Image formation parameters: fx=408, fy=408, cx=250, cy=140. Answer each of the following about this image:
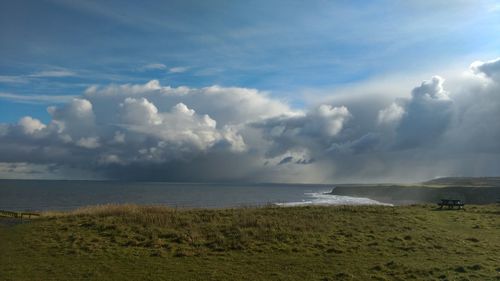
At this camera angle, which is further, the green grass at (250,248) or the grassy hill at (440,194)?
the grassy hill at (440,194)

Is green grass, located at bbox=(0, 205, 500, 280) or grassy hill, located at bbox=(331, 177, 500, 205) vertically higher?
green grass, located at bbox=(0, 205, 500, 280)

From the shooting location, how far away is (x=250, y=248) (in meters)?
20.9

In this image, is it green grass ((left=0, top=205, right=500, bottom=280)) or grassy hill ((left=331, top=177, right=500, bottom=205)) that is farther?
grassy hill ((left=331, top=177, right=500, bottom=205))

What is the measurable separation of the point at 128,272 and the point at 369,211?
24.4 m

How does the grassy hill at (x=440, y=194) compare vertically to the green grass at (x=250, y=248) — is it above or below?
below

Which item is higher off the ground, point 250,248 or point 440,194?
point 250,248

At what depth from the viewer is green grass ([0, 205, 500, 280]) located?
16.3 meters

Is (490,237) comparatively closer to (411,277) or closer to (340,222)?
(340,222)

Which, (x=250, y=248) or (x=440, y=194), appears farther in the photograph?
(x=440, y=194)

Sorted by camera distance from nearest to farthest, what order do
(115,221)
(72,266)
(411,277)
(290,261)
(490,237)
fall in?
1. (411,277)
2. (72,266)
3. (290,261)
4. (490,237)
5. (115,221)

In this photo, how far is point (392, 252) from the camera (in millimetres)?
20203

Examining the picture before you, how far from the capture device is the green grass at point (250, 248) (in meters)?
16.3

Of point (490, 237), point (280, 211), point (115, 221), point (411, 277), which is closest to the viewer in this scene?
point (411, 277)

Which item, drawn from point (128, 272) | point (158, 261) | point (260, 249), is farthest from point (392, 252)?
point (128, 272)
